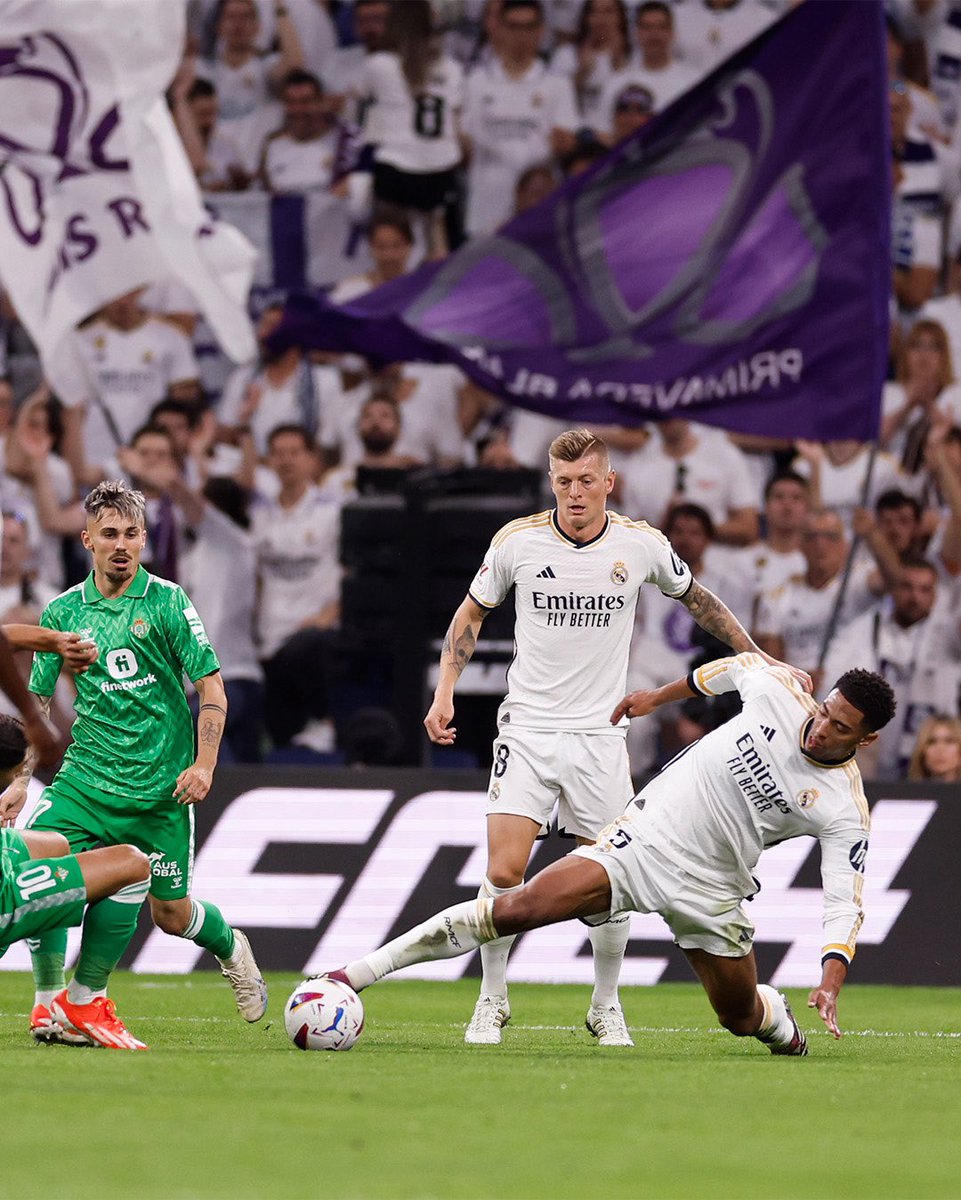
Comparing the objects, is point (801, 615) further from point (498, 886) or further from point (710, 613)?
point (498, 886)

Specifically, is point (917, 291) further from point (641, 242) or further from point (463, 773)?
point (463, 773)

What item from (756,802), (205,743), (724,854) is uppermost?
(205,743)

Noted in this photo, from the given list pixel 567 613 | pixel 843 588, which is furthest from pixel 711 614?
pixel 843 588

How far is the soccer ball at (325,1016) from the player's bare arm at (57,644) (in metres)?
1.47

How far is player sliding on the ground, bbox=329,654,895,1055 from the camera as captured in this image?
7.95 metres

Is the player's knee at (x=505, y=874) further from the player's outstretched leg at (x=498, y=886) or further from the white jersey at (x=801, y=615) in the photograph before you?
the white jersey at (x=801, y=615)

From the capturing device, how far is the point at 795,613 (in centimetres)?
1431

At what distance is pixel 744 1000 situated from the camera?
8234 millimetres

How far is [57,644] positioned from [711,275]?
7277 mm

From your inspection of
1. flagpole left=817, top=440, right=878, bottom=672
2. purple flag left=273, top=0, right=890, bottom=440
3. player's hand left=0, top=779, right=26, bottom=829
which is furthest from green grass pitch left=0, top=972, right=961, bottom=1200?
purple flag left=273, top=0, right=890, bottom=440

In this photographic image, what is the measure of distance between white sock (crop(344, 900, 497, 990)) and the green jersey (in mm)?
1234

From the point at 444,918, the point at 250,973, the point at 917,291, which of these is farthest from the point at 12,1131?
the point at 917,291

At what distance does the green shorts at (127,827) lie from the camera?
857 cm

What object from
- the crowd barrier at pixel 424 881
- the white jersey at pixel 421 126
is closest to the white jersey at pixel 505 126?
the white jersey at pixel 421 126
